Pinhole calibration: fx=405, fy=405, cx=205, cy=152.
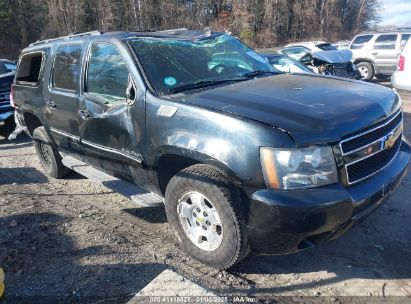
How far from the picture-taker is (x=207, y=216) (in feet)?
10.4

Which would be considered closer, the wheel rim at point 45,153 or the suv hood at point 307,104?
the suv hood at point 307,104

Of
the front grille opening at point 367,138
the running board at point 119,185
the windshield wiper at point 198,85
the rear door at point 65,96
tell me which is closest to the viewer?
the front grille opening at point 367,138

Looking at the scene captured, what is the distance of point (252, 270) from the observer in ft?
11.0

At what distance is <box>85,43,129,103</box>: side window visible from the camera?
12.4 ft

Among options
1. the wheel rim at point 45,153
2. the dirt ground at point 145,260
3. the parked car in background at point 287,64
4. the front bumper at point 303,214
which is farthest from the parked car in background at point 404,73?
the wheel rim at point 45,153

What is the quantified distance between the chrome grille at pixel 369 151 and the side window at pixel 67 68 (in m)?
2.91

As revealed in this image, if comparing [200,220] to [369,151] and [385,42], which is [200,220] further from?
[385,42]

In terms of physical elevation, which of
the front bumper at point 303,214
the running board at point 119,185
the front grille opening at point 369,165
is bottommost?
the running board at point 119,185

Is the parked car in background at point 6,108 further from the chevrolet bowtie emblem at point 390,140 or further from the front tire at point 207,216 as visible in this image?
the chevrolet bowtie emblem at point 390,140

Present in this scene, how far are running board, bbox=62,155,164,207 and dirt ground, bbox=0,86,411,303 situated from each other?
0.44 meters

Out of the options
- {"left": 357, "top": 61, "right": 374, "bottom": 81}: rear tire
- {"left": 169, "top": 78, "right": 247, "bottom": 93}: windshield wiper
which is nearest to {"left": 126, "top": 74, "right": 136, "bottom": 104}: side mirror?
{"left": 169, "top": 78, "right": 247, "bottom": 93}: windshield wiper

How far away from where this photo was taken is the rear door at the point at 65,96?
4395mm

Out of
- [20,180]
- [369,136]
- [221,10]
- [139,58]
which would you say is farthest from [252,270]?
[221,10]

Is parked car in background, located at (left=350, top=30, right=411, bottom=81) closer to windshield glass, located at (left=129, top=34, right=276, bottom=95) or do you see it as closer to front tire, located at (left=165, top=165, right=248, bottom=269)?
windshield glass, located at (left=129, top=34, right=276, bottom=95)
